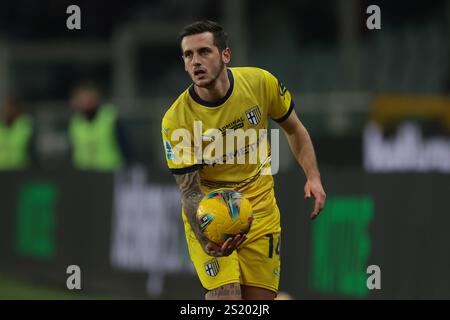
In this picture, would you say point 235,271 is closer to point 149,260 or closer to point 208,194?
point 208,194

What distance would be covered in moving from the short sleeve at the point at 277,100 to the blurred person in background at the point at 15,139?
943 centimetres

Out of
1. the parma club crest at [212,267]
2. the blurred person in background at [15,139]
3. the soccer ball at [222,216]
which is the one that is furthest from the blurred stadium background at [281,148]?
the soccer ball at [222,216]

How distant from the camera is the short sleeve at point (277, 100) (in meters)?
8.31

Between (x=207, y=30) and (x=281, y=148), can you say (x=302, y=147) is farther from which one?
(x=281, y=148)

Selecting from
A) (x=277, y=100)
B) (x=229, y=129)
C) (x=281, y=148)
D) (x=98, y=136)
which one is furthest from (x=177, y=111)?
(x=281, y=148)

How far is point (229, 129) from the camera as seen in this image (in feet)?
26.5

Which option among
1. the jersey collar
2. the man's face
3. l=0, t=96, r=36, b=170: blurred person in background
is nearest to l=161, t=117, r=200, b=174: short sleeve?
the jersey collar

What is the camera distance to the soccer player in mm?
7895

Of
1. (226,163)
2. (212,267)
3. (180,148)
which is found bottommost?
(212,267)

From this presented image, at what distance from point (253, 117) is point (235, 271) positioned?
3.58ft

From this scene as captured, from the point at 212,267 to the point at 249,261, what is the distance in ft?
1.02

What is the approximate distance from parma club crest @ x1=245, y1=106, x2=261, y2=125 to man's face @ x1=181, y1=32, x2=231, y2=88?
0.38m

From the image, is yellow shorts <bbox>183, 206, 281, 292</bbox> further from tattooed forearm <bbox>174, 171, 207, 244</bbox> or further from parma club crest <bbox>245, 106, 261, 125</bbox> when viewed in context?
parma club crest <bbox>245, 106, 261, 125</bbox>
